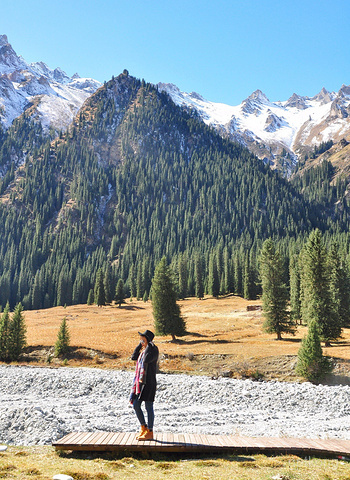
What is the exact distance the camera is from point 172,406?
79.4 ft

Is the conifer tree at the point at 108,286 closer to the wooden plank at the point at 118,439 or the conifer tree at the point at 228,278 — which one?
the conifer tree at the point at 228,278

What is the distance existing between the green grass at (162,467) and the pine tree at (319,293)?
114 ft

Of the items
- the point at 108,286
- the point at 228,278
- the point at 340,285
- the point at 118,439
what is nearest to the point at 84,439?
the point at 118,439

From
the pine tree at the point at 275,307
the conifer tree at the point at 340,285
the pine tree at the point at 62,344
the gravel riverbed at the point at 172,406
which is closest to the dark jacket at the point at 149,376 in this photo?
the gravel riverbed at the point at 172,406

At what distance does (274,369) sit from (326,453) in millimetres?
24936

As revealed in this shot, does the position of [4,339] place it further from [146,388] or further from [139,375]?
[146,388]

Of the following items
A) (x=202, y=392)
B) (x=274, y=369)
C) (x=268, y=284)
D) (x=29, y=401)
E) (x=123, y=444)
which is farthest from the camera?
(x=268, y=284)

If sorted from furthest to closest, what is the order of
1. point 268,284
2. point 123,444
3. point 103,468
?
point 268,284 → point 123,444 → point 103,468

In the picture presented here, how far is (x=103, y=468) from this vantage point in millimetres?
9828

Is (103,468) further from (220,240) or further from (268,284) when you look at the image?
(220,240)

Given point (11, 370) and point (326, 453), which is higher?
point (326, 453)

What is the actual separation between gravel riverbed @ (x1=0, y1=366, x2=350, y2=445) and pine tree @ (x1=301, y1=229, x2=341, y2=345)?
15103 millimetres

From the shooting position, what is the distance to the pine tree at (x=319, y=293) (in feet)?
141

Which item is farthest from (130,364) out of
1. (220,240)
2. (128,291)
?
(220,240)
